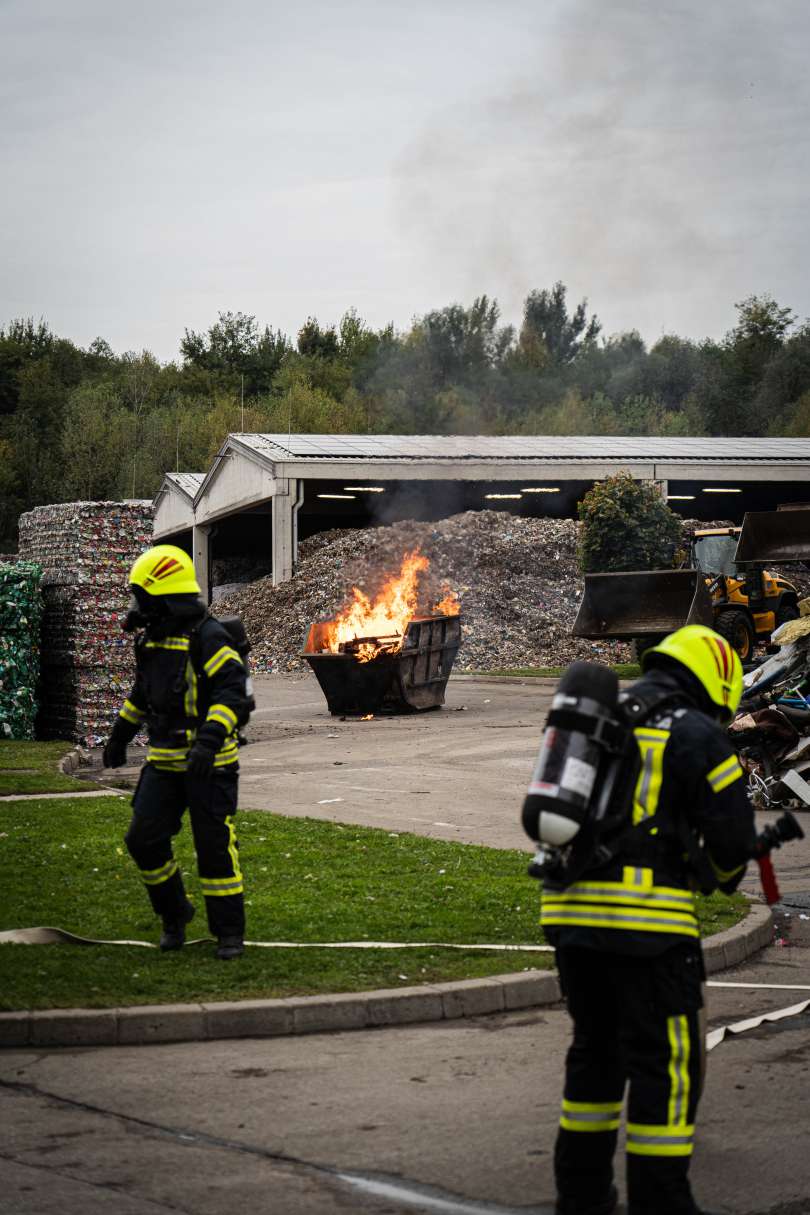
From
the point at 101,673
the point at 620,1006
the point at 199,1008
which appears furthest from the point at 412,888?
the point at 101,673

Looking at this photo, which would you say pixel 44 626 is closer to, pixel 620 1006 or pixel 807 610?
pixel 807 610

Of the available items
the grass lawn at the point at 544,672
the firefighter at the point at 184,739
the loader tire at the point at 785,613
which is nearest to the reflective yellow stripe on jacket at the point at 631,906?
the firefighter at the point at 184,739

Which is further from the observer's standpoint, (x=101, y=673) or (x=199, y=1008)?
(x=101, y=673)

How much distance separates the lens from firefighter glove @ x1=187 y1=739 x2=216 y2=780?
7.50 metres

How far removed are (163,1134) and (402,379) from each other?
243 feet

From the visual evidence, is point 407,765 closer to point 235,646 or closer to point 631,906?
point 235,646

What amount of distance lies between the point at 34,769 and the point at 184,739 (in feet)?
30.8

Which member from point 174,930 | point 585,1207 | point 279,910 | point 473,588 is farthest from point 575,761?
point 473,588

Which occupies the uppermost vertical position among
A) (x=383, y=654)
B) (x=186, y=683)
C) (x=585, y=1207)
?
(x=186, y=683)

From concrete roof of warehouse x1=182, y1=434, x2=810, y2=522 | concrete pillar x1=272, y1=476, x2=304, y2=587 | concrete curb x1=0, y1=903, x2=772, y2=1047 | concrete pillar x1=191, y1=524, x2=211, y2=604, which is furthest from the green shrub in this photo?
concrete curb x1=0, y1=903, x2=772, y2=1047

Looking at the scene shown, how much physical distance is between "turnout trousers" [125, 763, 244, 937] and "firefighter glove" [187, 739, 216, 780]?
13cm

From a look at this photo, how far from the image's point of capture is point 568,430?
8112cm

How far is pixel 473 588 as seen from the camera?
41.6 meters

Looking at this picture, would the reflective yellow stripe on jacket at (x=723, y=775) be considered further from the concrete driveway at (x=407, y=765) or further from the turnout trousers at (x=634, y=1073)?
the concrete driveway at (x=407, y=765)
